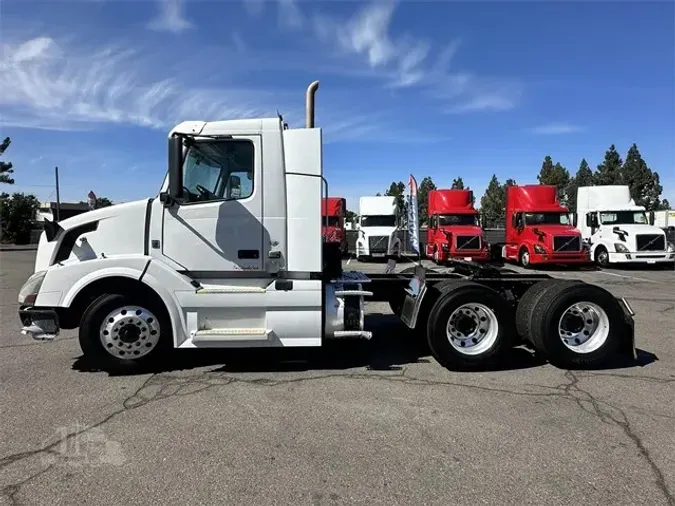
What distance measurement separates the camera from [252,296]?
17.1ft

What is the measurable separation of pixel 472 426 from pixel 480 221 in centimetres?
1872

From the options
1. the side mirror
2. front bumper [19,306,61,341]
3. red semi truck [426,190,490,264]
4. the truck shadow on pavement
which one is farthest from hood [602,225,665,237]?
front bumper [19,306,61,341]

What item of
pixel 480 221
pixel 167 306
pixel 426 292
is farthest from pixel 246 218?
pixel 480 221

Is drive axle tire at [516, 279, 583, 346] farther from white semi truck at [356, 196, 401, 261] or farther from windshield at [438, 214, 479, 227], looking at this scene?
white semi truck at [356, 196, 401, 261]

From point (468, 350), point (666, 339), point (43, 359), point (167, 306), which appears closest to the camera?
point (167, 306)

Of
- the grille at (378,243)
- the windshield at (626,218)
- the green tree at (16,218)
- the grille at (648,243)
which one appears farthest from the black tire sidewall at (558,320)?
the green tree at (16,218)

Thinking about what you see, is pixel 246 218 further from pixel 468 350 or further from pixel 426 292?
pixel 468 350

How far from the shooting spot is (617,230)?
19766mm

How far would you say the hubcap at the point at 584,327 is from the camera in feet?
18.1

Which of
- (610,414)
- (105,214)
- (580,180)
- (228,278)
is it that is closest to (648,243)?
(610,414)

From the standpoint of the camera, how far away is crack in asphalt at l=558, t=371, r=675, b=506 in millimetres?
3117

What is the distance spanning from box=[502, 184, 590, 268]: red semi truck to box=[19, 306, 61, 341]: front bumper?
1763 centimetres

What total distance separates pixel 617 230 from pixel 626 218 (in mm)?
1165

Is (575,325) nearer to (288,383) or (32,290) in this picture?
(288,383)
